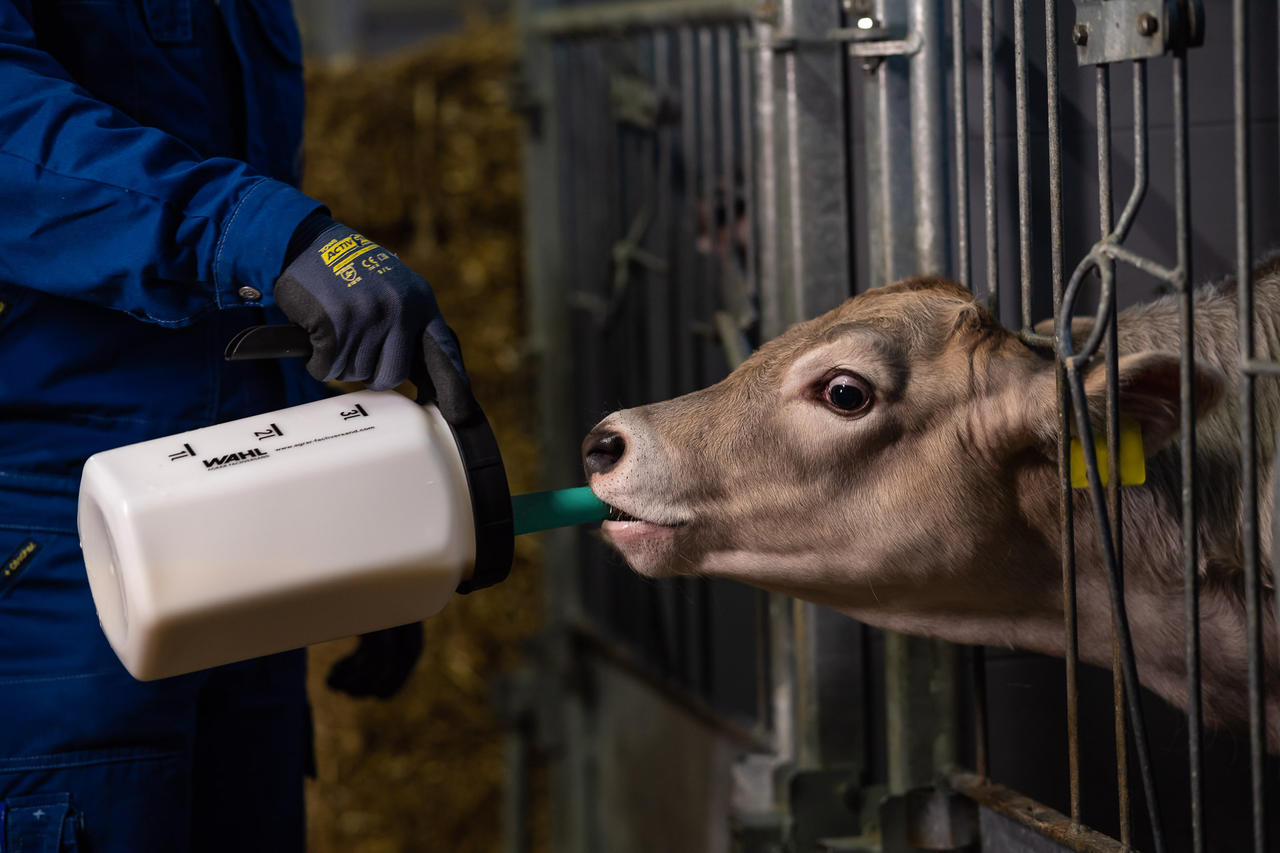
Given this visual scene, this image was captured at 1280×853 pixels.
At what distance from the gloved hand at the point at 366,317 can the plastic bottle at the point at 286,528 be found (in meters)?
0.04

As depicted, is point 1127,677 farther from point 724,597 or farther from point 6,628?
point 724,597

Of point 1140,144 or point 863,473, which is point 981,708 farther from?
point 1140,144

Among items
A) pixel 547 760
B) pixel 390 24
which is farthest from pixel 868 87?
pixel 390 24

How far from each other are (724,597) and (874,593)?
136cm

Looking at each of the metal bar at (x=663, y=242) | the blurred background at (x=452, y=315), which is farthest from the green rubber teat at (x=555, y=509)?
the blurred background at (x=452, y=315)

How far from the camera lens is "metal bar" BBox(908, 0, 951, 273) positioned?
5.87ft

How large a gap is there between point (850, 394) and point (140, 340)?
851mm

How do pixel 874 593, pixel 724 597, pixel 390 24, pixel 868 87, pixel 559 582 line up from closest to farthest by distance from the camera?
pixel 874 593 → pixel 868 87 → pixel 724 597 → pixel 559 582 → pixel 390 24

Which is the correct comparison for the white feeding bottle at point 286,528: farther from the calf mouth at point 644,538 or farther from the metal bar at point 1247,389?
the metal bar at point 1247,389

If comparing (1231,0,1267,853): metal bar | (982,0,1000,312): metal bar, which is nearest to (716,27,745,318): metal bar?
(982,0,1000,312): metal bar

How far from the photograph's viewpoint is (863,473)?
1.55 m

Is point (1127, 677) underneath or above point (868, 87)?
underneath

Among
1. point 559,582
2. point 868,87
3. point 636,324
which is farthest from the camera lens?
point 559,582

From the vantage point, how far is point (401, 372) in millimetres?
1310
